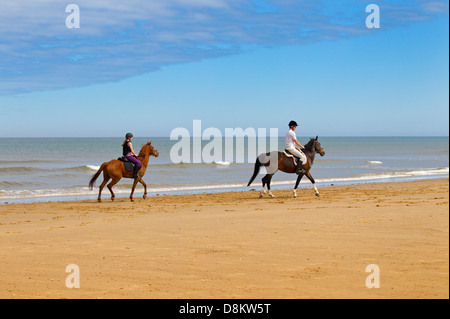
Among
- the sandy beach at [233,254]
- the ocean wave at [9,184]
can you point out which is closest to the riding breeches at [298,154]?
the sandy beach at [233,254]

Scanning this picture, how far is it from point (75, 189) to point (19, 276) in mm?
15654

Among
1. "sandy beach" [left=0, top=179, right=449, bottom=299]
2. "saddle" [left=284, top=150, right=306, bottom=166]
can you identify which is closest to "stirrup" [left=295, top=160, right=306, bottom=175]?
"saddle" [left=284, top=150, right=306, bottom=166]

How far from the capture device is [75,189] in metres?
22.0

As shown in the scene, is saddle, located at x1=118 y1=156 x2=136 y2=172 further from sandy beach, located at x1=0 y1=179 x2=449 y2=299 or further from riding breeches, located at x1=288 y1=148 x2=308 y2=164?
riding breeches, located at x1=288 y1=148 x2=308 y2=164

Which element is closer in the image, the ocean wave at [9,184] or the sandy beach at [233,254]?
the sandy beach at [233,254]

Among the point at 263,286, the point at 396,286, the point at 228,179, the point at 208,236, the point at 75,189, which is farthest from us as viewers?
the point at 228,179

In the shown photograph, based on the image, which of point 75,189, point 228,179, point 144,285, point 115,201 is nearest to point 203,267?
point 144,285

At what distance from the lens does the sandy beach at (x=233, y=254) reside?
19.6 ft

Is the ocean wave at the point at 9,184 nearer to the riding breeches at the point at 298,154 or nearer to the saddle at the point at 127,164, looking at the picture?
the saddle at the point at 127,164

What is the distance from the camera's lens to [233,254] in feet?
25.4

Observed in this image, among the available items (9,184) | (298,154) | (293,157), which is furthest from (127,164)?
(9,184)

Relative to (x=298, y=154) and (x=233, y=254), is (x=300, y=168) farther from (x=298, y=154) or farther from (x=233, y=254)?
(x=233, y=254)
